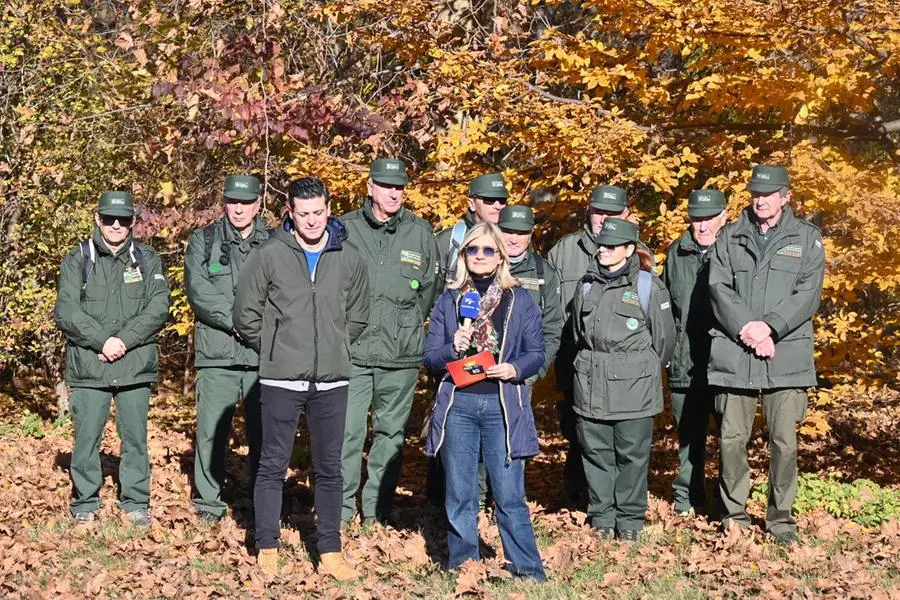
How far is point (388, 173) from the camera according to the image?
748cm

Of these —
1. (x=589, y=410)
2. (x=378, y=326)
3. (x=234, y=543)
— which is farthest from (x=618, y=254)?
(x=234, y=543)

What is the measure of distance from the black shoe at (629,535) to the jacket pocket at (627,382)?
0.78m

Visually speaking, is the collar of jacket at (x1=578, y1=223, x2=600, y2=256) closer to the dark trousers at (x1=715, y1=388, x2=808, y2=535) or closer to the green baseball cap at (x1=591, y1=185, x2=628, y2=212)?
the green baseball cap at (x1=591, y1=185, x2=628, y2=212)

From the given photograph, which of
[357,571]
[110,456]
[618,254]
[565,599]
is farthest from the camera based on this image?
[110,456]

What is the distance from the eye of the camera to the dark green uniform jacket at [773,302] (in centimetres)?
700

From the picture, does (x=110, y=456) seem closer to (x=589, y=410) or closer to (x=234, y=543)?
(x=234, y=543)

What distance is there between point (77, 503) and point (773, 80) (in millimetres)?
5597

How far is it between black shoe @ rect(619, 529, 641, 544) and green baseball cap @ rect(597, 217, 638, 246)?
184cm

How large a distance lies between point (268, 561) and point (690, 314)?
3389 millimetres

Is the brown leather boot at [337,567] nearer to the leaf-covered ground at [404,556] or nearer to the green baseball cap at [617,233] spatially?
the leaf-covered ground at [404,556]

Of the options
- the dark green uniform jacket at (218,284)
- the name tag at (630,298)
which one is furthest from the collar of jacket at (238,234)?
the name tag at (630,298)

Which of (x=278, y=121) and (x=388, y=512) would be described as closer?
(x=388, y=512)

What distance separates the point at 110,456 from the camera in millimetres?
10703

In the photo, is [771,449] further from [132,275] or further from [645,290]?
[132,275]
